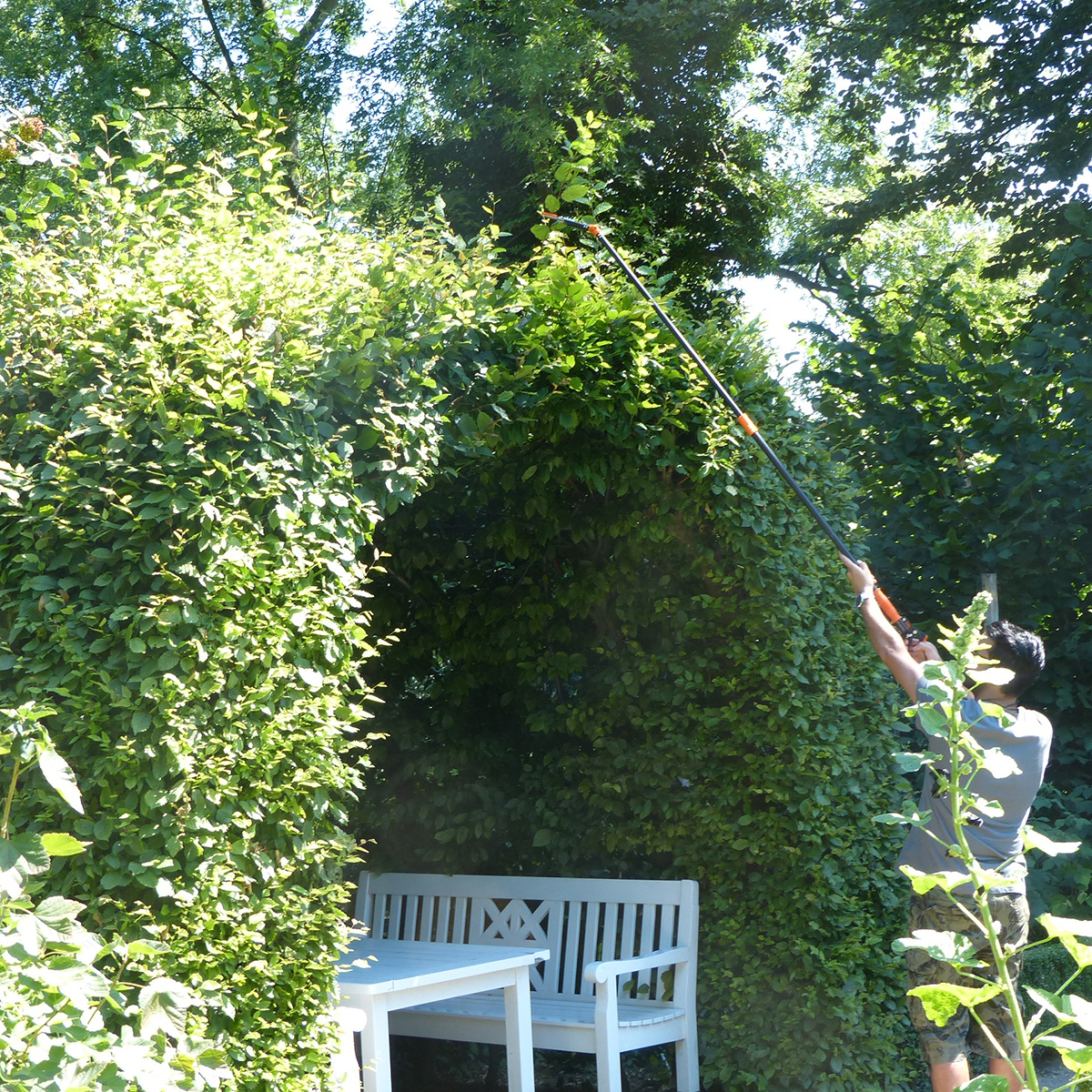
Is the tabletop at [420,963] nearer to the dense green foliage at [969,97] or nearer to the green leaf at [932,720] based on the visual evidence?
the green leaf at [932,720]

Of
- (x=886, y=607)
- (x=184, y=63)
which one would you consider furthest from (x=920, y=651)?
(x=184, y=63)

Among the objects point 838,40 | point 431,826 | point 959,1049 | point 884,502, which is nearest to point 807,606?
point 959,1049

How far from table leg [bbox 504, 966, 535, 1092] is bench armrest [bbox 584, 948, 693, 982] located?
24 centimetres

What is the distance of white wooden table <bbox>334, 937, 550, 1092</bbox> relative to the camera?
352 cm

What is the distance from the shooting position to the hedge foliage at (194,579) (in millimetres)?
2592

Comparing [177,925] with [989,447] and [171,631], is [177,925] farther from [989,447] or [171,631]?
[989,447]

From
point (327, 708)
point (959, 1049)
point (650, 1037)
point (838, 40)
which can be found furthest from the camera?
point (838, 40)

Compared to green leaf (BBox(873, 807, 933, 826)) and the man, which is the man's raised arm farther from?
green leaf (BBox(873, 807, 933, 826))

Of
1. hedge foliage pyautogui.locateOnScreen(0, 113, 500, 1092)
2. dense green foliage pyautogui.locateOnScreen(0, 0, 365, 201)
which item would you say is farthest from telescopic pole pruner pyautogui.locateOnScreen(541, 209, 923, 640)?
dense green foliage pyautogui.locateOnScreen(0, 0, 365, 201)

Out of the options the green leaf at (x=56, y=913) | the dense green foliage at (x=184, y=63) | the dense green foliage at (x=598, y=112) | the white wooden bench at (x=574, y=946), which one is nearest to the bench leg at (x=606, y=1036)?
the white wooden bench at (x=574, y=946)

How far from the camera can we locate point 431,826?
5191mm

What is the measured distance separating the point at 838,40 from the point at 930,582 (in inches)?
285

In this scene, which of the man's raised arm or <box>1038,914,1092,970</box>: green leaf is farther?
the man's raised arm

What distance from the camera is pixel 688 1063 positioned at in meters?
4.49
